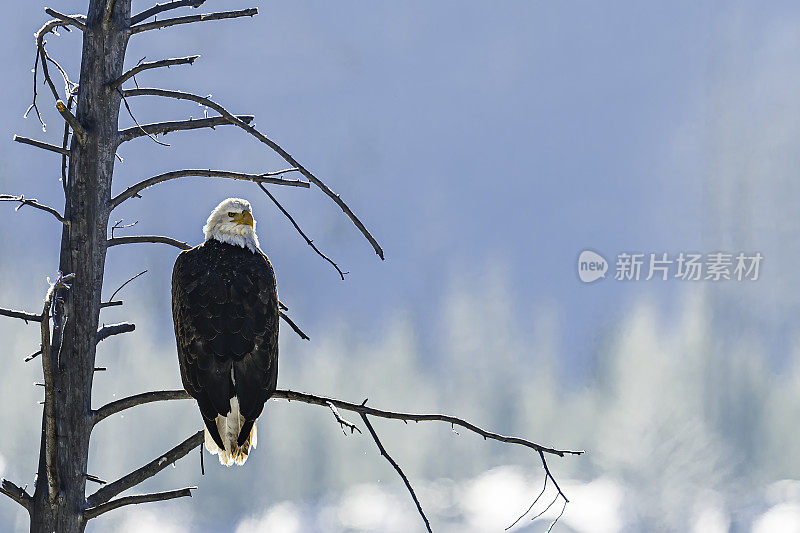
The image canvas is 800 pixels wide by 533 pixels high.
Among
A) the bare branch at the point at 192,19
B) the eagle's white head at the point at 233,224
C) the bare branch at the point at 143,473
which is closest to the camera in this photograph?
the bare branch at the point at 192,19

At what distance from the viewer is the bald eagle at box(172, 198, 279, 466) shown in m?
6.38

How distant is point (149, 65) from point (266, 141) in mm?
1310

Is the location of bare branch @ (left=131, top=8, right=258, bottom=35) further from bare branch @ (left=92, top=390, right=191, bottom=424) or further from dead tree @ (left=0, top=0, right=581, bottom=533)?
bare branch @ (left=92, top=390, right=191, bottom=424)

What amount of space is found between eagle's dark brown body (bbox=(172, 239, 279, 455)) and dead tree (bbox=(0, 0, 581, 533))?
24 centimetres

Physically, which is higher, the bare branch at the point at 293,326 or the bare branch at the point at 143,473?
the bare branch at the point at 293,326

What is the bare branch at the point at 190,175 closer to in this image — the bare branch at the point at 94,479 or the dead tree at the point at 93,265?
the dead tree at the point at 93,265

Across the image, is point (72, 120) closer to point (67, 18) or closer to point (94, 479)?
point (67, 18)

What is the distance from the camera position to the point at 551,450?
6.41 m

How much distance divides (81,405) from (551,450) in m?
3.52

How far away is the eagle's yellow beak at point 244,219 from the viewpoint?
7746 mm

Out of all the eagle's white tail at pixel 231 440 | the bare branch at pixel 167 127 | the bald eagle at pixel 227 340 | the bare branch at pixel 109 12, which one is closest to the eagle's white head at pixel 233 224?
the bald eagle at pixel 227 340

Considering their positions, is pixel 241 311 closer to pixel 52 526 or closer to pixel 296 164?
pixel 296 164

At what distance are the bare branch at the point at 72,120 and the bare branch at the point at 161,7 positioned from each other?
926 millimetres

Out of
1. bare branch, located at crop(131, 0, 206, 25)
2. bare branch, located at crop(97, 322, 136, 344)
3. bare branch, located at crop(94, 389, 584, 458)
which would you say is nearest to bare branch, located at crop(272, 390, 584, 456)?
bare branch, located at crop(94, 389, 584, 458)
